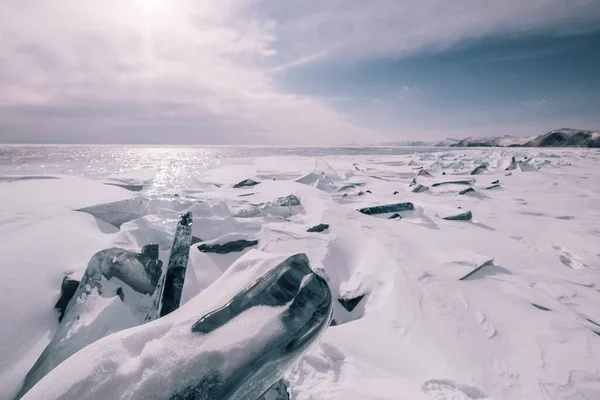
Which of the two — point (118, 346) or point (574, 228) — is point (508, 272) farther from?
point (118, 346)

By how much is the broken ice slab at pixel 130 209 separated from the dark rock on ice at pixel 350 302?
2544 mm

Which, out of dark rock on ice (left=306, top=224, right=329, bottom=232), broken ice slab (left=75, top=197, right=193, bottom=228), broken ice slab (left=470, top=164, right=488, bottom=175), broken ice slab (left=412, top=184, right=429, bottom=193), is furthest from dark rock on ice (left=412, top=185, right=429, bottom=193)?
broken ice slab (left=75, top=197, right=193, bottom=228)

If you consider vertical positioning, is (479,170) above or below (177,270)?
below

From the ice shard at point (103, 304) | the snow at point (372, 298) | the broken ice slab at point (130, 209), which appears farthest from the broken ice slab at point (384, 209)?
the ice shard at point (103, 304)

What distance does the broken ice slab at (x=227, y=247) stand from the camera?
9.05 feet

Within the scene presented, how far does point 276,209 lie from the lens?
439 cm

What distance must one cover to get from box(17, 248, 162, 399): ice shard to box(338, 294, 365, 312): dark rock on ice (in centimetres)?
139

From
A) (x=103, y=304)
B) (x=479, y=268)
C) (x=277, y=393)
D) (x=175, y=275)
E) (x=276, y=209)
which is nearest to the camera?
(x=277, y=393)

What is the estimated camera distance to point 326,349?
5.32 feet

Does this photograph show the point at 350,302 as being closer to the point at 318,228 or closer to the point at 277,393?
the point at 277,393

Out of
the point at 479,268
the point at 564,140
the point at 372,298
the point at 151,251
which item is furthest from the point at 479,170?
the point at 564,140

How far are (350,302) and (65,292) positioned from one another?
1.94m

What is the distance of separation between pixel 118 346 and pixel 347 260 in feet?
7.93

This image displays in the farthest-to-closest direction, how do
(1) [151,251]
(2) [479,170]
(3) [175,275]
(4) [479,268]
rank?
(2) [479,170] < (4) [479,268] < (1) [151,251] < (3) [175,275]
